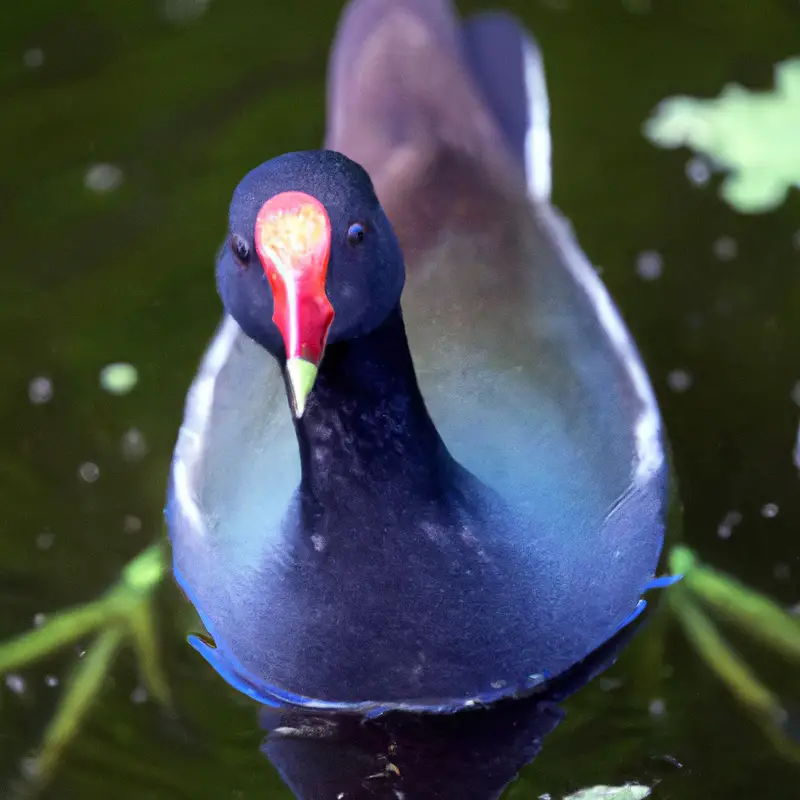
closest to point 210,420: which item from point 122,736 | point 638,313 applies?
point 122,736

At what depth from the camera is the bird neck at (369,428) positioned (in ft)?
6.58

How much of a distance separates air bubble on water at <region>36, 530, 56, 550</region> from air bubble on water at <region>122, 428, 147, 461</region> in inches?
10.1

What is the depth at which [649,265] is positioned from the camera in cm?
330

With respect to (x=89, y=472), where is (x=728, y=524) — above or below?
below

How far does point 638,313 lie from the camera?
321 cm

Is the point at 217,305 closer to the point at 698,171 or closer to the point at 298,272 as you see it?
the point at 698,171

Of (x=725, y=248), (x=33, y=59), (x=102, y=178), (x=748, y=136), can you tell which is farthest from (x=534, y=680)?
(x=33, y=59)

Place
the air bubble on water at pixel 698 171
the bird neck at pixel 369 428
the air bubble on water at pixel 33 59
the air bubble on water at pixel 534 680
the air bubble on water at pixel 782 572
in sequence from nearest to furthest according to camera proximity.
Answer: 1. the bird neck at pixel 369 428
2. the air bubble on water at pixel 534 680
3. the air bubble on water at pixel 782 572
4. the air bubble on water at pixel 698 171
5. the air bubble on water at pixel 33 59

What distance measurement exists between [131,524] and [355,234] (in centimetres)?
121

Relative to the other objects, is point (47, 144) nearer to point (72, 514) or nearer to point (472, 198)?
point (72, 514)

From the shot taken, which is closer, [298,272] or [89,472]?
[298,272]

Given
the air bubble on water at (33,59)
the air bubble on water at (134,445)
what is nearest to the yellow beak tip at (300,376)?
the air bubble on water at (134,445)

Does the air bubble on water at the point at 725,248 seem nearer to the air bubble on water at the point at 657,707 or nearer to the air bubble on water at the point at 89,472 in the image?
the air bubble on water at the point at 657,707

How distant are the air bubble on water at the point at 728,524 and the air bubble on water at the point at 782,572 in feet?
0.39
